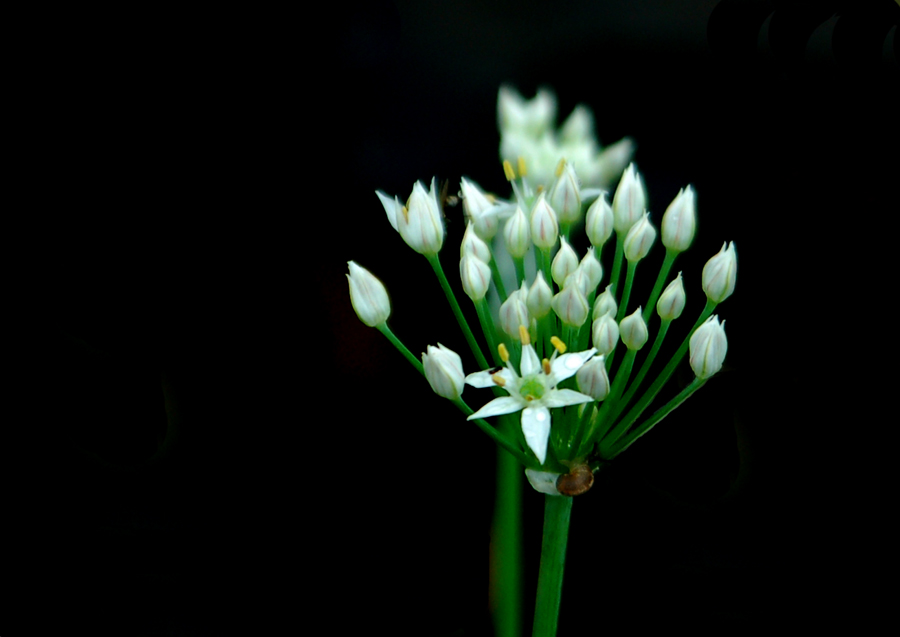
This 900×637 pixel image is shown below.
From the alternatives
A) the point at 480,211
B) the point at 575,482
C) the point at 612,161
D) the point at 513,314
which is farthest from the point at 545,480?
the point at 612,161

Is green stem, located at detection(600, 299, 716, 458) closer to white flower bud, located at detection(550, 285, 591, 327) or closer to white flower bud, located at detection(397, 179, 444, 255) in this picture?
white flower bud, located at detection(550, 285, 591, 327)

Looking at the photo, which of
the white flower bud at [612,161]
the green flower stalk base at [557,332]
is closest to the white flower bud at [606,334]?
the green flower stalk base at [557,332]

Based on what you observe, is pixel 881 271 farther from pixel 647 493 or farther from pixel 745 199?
pixel 647 493

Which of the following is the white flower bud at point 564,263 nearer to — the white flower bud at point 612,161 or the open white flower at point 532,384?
the open white flower at point 532,384

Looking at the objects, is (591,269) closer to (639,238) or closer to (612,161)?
(639,238)

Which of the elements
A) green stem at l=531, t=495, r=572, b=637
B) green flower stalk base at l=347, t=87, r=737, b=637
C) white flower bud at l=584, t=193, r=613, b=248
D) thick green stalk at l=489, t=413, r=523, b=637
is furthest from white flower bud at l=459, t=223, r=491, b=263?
thick green stalk at l=489, t=413, r=523, b=637

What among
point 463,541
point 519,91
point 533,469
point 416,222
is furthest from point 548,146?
point 463,541
